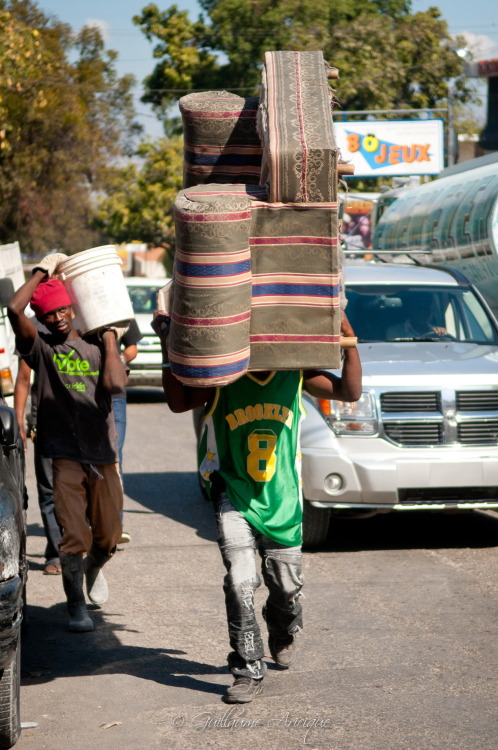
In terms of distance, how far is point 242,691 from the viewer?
4887 mm

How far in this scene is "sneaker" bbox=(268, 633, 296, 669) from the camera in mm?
5293

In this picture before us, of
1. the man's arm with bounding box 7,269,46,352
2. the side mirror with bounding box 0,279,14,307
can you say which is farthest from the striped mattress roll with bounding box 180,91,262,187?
the side mirror with bounding box 0,279,14,307

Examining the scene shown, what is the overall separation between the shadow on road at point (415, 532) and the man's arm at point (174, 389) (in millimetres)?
3481

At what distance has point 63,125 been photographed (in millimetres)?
30125

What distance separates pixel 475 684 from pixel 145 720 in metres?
1.51

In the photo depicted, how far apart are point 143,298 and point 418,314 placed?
12839 millimetres

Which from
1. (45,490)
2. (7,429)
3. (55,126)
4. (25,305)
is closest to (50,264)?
(25,305)

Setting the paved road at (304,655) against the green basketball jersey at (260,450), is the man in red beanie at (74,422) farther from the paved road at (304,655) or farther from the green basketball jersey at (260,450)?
the green basketball jersey at (260,450)

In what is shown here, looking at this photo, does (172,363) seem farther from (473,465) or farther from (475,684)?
(473,465)

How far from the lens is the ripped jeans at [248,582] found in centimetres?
492

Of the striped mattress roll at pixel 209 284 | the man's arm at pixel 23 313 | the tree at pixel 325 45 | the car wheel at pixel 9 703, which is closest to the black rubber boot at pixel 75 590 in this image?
the man's arm at pixel 23 313

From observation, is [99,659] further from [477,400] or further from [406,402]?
[477,400]

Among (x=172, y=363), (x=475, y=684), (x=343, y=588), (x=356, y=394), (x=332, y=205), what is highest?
(x=332, y=205)

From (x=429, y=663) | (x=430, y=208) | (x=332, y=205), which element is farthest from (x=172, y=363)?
(x=430, y=208)
